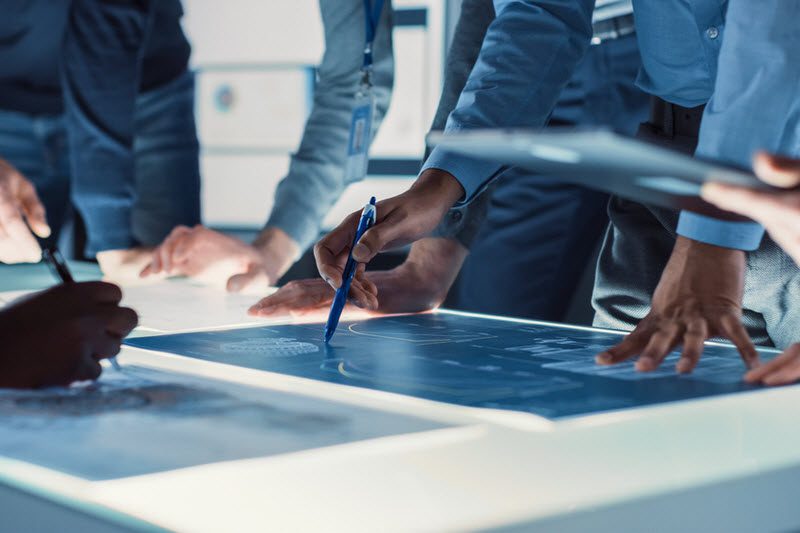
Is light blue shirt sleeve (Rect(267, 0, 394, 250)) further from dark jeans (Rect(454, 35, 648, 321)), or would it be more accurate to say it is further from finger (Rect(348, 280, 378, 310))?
finger (Rect(348, 280, 378, 310))

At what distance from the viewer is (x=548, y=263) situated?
1.99 m

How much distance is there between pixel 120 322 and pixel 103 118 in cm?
140

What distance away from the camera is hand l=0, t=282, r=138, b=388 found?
0.75 metres

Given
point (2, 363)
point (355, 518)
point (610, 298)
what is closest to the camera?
point (355, 518)

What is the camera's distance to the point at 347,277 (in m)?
1.14

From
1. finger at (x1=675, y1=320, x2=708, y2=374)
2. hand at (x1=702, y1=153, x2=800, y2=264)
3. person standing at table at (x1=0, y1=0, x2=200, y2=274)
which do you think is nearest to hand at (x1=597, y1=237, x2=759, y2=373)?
finger at (x1=675, y1=320, x2=708, y2=374)

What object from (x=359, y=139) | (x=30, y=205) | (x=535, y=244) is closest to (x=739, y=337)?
(x=359, y=139)

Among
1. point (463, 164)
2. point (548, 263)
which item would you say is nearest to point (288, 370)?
point (463, 164)

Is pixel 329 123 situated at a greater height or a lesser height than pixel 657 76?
lesser

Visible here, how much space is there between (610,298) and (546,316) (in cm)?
54

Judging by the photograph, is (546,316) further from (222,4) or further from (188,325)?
(222,4)

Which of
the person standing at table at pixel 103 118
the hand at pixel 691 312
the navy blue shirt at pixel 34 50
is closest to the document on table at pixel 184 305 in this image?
the person standing at table at pixel 103 118

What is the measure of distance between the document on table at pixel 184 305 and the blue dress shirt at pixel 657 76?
0.35 m

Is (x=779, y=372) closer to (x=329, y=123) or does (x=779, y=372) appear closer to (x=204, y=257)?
(x=204, y=257)
